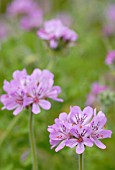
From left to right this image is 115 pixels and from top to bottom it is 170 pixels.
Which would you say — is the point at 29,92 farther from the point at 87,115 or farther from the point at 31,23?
the point at 31,23

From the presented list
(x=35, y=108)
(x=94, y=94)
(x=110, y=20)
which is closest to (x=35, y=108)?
(x=35, y=108)

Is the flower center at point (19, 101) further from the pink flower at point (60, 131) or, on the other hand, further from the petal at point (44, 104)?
the pink flower at point (60, 131)

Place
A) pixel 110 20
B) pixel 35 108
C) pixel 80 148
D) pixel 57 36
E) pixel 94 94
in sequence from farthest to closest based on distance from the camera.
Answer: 1. pixel 110 20
2. pixel 94 94
3. pixel 57 36
4. pixel 35 108
5. pixel 80 148

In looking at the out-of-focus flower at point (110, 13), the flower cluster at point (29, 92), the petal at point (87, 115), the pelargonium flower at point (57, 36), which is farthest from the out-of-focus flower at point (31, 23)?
the petal at point (87, 115)

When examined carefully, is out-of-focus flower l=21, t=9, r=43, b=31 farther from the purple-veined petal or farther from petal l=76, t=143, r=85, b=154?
petal l=76, t=143, r=85, b=154

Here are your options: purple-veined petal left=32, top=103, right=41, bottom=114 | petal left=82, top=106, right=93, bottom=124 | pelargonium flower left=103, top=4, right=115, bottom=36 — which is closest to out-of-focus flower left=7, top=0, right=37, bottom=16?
pelargonium flower left=103, top=4, right=115, bottom=36

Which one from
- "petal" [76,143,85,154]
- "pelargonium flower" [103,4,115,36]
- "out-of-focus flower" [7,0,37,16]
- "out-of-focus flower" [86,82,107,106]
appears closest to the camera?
"petal" [76,143,85,154]
